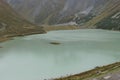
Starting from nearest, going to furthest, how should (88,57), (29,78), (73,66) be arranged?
(29,78) → (73,66) → (88,57)

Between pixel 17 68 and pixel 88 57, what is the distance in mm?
17823

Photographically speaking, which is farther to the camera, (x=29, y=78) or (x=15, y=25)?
(x=15, y=25)

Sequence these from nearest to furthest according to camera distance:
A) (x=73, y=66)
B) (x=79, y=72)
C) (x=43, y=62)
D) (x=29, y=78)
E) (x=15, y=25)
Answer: (x=29, y=78), (x=79, y=72), (x=73, y=66), (x=43, y=62), (x=15, y=25)

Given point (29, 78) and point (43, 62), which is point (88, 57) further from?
point (29, 78)

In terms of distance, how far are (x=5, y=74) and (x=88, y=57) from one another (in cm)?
2252

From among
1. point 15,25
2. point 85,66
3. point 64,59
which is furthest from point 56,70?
point 15,25

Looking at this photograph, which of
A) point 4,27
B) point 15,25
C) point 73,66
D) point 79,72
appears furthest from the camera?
point 15,25

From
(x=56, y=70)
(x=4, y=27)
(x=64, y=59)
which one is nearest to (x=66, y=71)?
(x=56, y=70)

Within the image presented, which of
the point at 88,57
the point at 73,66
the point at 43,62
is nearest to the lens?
the point at 73,66

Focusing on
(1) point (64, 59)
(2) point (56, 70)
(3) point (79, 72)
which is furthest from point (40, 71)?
(1) point (64, 59)

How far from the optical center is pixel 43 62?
63.5m

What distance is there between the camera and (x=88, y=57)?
68.5 metres

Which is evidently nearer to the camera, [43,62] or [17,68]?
[17,68]

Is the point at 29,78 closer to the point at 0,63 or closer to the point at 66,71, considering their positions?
the point at 66,71
